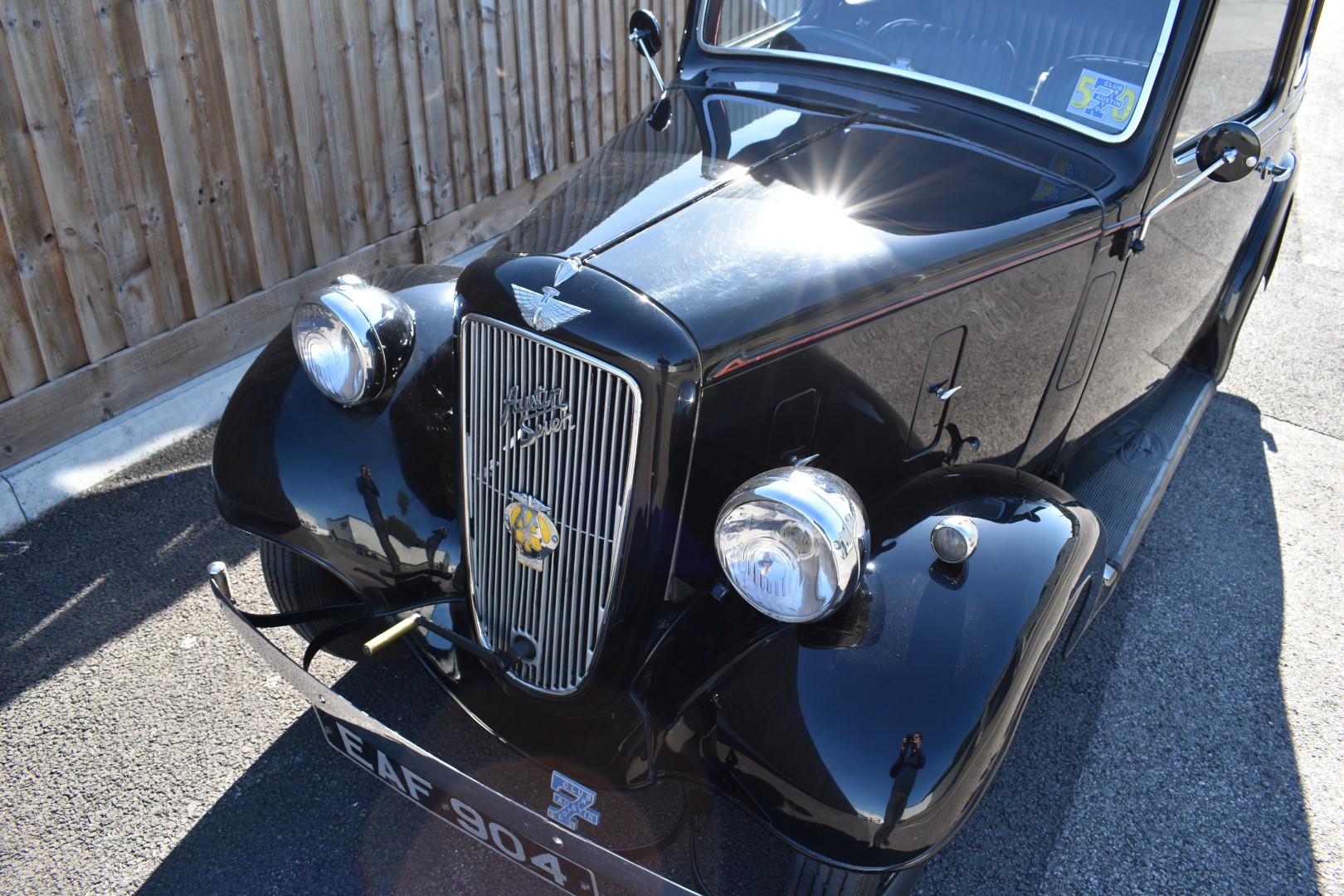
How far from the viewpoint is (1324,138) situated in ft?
26.3

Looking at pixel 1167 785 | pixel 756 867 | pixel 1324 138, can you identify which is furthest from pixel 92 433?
pixel 1324 138

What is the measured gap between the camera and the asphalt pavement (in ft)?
7.57

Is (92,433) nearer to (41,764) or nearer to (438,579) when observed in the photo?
(41,764)

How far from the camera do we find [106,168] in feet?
11.2

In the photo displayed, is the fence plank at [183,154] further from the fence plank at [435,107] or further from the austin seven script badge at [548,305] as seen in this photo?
the austin seven script badge at [548,305]

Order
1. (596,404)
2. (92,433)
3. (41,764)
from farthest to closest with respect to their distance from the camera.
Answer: (92,433), (41,764), (596,404)

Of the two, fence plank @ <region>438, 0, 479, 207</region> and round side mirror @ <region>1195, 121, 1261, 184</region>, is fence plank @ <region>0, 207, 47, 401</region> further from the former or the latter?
round side mirror @ <region>1195, 121, 1261, 184</region>

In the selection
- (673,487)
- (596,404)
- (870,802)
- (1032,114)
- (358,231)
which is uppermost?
(1032,114)

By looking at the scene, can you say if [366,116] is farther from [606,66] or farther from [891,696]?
[891,696]

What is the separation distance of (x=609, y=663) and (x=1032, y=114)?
1771 millimetres

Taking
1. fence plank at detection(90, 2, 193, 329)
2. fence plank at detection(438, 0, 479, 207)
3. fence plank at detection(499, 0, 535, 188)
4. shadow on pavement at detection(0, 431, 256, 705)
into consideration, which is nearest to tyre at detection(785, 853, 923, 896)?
shadow on pavement at detection(0, 431, 256, 705)

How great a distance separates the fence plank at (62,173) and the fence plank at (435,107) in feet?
5.37

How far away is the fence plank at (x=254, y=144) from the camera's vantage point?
3682 mm

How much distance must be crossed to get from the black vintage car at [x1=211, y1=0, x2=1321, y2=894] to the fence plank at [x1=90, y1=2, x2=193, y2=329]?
146 centimetres
